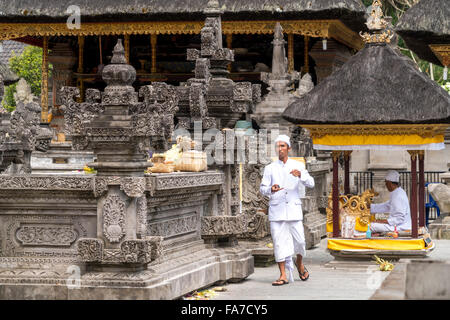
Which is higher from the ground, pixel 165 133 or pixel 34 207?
pixel 165 133

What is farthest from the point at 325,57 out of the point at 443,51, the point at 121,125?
the point at 121,125

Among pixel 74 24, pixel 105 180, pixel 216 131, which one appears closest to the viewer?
pixel 105 180

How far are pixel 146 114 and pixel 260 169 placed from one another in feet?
18.8

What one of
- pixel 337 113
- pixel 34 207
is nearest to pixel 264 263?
pixel 337 113

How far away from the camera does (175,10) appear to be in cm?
3041

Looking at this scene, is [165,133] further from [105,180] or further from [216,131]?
[216,131]

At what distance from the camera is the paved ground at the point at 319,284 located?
12.6 metres

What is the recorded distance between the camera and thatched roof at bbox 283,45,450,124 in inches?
600

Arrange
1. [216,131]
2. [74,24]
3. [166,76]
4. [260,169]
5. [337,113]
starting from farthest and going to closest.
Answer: [166,76] → [74,24] → [260,169] → [337,113] → [216,131]

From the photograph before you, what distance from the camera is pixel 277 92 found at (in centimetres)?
1883

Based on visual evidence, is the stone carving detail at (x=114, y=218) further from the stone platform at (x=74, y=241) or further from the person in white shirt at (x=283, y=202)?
the person in white shirt at (x=283, y=202)

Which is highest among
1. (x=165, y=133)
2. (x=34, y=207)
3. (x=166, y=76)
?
(x=166, y=76)

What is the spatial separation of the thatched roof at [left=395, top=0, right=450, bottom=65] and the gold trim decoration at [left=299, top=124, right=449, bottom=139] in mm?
8078

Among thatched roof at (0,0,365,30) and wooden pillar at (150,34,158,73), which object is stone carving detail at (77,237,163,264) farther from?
wooden pillar at (150,34,158,73)
